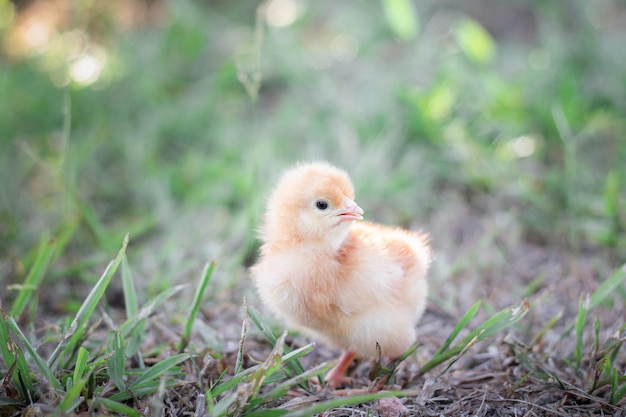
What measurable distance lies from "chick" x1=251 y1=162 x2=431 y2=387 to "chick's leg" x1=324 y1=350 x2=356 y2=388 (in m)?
0.11

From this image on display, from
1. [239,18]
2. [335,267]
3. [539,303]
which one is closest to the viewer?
[335,267]

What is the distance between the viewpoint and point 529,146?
3.58 metres

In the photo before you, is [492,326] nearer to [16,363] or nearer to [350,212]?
[350,212]

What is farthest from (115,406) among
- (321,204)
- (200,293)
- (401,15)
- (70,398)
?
(401,15)

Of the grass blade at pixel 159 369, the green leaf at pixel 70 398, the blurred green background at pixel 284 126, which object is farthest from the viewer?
the blurred green background at pixel 284 126

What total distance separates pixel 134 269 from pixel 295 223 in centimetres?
125

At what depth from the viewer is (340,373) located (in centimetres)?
214

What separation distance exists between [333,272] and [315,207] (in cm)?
23

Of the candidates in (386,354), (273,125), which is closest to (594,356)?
(386,354)

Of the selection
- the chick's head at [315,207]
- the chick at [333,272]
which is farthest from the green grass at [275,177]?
the chick's head at [315,207]

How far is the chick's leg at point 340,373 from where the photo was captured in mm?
2115

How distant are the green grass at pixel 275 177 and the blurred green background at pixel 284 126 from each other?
0.7 inches

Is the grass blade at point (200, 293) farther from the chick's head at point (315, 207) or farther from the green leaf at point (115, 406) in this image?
the green leaf at point (115, 406)

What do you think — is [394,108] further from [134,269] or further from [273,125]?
[134,269]
